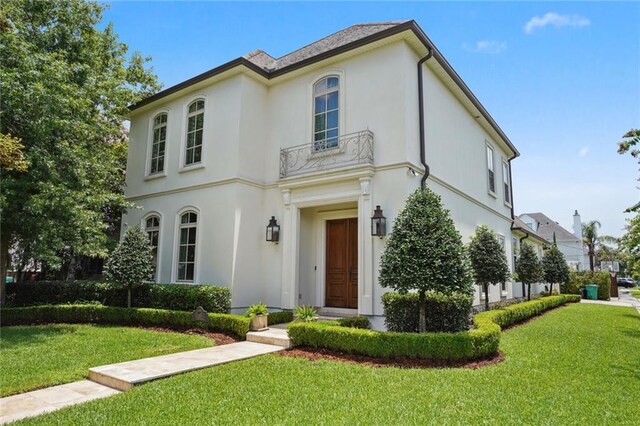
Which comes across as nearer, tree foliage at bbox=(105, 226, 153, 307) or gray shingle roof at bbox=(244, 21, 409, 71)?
tree foliage at bbox=(105, 226, 153, 307)

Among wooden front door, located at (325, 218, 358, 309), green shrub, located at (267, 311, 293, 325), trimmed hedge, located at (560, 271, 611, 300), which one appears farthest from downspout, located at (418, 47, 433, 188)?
trimmed hedge, located at (560, 271, 611, 300)

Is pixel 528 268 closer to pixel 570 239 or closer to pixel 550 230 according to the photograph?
pixel 550 230

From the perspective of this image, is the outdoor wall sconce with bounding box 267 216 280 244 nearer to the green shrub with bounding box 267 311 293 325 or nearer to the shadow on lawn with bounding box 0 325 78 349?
the green shrub with bounding box 267 311 293 325

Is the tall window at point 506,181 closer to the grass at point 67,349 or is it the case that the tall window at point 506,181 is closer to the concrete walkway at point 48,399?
the grass at point 67,349

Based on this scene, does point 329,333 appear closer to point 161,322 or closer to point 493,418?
point 493,418

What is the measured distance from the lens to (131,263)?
34.3 ft

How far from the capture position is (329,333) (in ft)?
22.9

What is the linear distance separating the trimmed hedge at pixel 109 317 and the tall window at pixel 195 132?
4.60 metres

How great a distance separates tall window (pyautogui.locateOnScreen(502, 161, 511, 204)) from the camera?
1707cm

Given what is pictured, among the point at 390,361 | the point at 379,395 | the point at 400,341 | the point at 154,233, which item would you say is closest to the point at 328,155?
the point at 400,341

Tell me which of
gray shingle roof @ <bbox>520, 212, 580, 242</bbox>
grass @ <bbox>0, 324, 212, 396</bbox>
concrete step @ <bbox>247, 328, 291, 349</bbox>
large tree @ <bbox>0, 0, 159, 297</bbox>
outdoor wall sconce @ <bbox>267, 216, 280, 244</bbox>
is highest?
gray shingle roof @ <bbox>520, 212, 580, 242</bbox>

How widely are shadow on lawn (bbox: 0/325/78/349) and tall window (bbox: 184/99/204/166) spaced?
5.48 m

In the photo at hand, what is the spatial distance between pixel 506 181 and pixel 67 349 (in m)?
17.0

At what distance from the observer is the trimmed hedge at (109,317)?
883 centimetres
